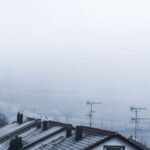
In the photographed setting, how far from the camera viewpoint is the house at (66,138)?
94.7ft

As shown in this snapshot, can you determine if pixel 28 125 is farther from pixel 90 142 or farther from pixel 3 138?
pixel 90 142

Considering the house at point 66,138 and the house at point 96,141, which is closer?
the house at point 96,141

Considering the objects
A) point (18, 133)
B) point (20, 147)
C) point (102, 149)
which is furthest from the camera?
point (18, 133)

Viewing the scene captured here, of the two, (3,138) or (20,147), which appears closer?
(20,147)

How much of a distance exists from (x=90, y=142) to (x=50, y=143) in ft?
23.6

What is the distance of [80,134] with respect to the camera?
3158cm

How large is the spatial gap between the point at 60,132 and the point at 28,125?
10345 millimetres

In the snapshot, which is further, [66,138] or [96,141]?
[66,138]

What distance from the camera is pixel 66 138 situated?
34.4 metres

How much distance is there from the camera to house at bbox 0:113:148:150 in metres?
28.9

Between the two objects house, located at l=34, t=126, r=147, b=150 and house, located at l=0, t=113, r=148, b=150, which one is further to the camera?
house, located at l=0, t=113, r=148, b=150

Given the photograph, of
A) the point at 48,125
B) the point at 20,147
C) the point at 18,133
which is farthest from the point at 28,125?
the point at 20,147

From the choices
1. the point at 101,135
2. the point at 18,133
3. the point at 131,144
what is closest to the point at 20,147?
the point at 101,135

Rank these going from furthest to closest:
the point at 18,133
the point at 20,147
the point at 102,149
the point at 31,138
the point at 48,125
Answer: the point at 18,133 < the point at 48,125 < the point at 31,138 < the point at 20,147 < the point at 102,149
